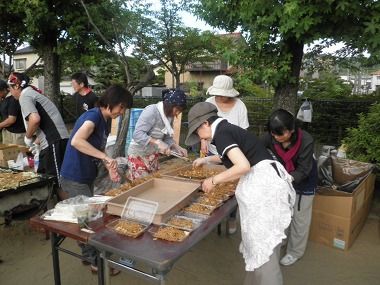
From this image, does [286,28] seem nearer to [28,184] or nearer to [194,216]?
[194,216]

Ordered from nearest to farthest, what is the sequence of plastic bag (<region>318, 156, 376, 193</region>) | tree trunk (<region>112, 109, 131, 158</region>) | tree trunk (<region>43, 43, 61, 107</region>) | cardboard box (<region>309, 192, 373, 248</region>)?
1. cardboard box (<region>309, 192, 373, 248</region>)
2. plastic bag (<region>318, 156, 376, 193</region>)
3. tree trunk (<region>112, 109, 131, 158</region>)
4. tree trunk (<region>43, 43, 61, 107</region>)

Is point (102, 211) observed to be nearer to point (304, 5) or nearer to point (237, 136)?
point (237, 136)

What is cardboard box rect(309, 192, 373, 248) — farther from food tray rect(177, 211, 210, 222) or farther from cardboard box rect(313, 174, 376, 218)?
food tray rect(177, 211, 210, 222)

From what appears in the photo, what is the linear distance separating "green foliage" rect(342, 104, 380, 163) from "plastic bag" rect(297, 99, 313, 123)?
4.76 feet

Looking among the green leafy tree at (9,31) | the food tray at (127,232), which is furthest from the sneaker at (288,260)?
the green leafy tree at (9,31)

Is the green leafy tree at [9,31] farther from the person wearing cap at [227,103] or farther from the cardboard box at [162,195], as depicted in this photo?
the cardboard box at [162,195]

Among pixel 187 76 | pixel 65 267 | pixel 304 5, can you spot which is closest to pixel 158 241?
pixel 65 267

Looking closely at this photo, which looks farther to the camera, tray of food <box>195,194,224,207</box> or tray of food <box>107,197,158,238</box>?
tray of food <box>195,194,224,207</box>

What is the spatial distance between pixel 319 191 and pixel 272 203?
1395 millimetres

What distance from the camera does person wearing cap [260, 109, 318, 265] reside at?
224 cm

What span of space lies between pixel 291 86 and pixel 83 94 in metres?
3.44

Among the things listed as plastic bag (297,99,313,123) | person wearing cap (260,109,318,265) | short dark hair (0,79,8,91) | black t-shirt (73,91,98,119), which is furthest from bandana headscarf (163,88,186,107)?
plastic bag (297,99,313,123)

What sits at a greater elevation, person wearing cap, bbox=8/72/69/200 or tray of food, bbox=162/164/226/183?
person wearing cap, bbox=8/72/69/200

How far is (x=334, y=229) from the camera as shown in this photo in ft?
9.76
